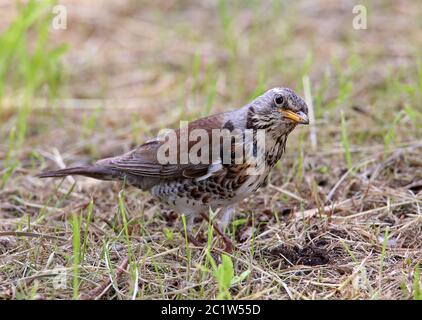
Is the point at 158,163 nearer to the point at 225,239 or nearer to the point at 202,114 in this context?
the point at 225,239

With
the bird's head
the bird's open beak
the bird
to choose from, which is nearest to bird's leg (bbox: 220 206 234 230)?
the bird

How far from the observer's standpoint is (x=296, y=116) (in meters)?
5.01

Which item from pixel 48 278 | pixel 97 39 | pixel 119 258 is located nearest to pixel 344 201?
pixel 119 258

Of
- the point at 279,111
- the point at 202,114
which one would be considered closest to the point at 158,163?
the point at 279,111

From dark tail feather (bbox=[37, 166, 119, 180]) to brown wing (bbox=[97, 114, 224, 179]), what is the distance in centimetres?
5

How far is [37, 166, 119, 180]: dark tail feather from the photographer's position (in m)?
5.62

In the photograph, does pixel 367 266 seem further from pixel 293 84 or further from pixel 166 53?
pixel 166 53

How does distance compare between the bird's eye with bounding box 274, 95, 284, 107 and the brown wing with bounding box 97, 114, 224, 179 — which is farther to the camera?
the brown wing with bounding box 97, 114, 224, 179

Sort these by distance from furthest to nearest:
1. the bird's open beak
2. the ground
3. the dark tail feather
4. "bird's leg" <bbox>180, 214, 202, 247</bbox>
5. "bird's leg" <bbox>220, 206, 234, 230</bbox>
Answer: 1. the dark tail feather
2. "bird's leg" <bbox>220, 206, 234, 230</bbox>
3. "bird's leg" <bbox>180, 214, 202, 247</bbox>
4. the bird's open beak
5. the ground

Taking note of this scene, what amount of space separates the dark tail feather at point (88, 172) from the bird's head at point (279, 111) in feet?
4.20

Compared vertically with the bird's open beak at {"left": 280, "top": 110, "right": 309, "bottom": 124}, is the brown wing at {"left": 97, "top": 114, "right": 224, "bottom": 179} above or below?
below

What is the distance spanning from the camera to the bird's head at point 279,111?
5031 mm

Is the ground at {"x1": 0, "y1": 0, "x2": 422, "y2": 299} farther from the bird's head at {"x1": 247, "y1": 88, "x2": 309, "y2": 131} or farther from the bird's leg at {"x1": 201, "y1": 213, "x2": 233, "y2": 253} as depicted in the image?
the bird's head at {"x1": 247, "y1": 88, "x2": 309, "y2": 131}

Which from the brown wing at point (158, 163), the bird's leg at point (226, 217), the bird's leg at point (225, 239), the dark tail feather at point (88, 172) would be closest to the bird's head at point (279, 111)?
the brown wing at point (158, 163)
